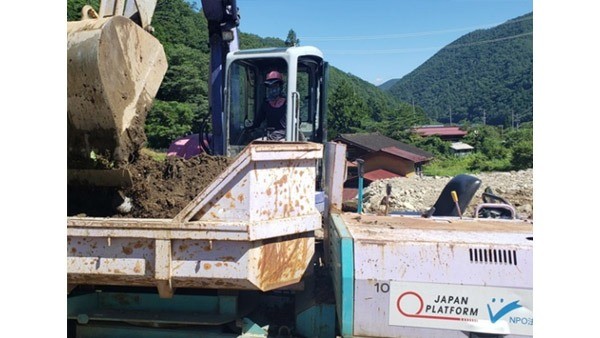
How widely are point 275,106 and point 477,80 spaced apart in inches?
4803

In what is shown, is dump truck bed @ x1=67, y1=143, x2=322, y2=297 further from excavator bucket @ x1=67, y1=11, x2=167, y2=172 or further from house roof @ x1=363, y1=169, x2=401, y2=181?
house roof @ x1=363, y1=169, x2=401, y2=181

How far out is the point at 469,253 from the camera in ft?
8.02

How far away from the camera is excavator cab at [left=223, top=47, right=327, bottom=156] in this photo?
14.2 feet

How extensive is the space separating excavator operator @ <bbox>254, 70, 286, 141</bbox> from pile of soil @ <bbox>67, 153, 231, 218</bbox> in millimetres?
1612

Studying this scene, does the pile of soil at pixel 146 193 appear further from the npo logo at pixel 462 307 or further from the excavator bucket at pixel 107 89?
the npo logo at pixel 462 307

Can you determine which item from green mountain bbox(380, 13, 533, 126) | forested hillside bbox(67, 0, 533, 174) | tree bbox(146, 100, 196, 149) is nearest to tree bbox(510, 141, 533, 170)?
forested hillside bbox(67, 0, 533, 174)

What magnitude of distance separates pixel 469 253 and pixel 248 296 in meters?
1.42

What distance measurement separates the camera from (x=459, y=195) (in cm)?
382

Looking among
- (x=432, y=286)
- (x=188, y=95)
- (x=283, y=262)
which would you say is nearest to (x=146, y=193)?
(x=283, y=262)

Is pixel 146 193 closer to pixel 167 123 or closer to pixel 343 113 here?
pixel 167 123

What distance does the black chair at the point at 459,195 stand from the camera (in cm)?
378

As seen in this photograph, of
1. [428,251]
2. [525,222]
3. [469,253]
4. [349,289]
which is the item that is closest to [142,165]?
[349,289]

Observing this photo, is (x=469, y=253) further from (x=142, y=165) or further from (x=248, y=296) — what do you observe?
(x=142, y=165)

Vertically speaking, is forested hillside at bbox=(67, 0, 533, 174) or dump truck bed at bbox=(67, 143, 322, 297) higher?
forested hillside at bbox=(67, 0, 533, 174)
